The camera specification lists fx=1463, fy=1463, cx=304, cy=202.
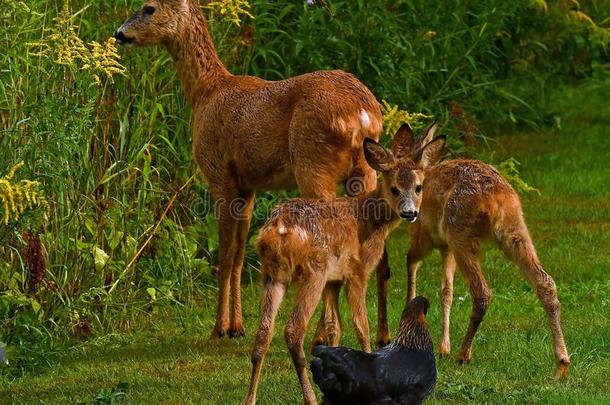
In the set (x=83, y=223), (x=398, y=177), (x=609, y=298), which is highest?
(x=398, y=177)

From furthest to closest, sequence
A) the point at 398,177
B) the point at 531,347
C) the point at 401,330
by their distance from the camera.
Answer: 1. the point at 531,347
2. the point at 398,177
3. the point at 401,330

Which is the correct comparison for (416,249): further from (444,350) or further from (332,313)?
(332,313)

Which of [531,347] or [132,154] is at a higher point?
[132,154]

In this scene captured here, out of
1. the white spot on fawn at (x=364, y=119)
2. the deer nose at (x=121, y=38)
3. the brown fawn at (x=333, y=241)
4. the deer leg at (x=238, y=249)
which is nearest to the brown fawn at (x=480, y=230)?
the brown fawn at (x=333, y=241)

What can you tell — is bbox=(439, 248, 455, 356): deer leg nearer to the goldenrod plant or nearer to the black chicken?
the black chicken

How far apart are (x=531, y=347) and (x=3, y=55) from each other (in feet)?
12.8

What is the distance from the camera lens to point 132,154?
1079cm

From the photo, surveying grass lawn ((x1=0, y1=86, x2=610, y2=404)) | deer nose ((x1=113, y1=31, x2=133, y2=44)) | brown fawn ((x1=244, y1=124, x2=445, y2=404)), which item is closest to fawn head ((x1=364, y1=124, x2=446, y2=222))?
brown fawn ((x1=244, y1=124, x2=445, y2=404))

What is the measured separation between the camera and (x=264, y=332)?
304 inches

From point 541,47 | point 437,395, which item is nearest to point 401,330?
point 437,395

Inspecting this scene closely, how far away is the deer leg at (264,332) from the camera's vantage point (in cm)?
768

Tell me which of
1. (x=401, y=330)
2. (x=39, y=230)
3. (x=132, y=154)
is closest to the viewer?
(x=401, y=330)

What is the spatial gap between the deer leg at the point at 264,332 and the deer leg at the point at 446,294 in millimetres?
1643

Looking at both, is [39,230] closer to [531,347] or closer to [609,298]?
[531,347]
